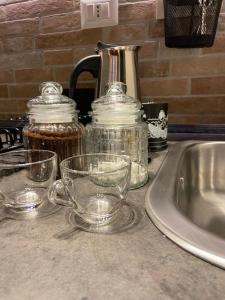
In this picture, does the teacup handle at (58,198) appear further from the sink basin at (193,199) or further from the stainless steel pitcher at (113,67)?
the stainless steel pitcher at (113,67)

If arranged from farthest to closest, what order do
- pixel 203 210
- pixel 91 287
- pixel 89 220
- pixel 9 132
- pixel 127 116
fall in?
pixel 9 132 → pixel 203 210 → pixel 127 116 → pixel 89 220 → pixel 91 287

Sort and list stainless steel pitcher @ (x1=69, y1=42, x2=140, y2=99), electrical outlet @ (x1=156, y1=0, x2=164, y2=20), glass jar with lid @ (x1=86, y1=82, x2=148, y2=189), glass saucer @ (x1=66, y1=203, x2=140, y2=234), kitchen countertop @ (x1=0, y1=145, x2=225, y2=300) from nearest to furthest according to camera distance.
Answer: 1. kitchen countertop @ (x1=0, y1=145, x2=225, y2=300)
2. glass saucer @ (x1=66, y1=203, x2=140, y2=234)
3. glass jar with lid @ (x1=86, y1=82, x2=148, y2=189)
4. stainless steel pitcher @ (x1=69, y1=42, x2=140, y2=99)
5. electrical outlet @ (x1=156, y1=0, x2=164, y2=20)

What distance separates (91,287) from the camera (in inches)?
9.7

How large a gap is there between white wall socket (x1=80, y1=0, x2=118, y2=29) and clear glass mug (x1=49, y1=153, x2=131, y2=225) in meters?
0.68

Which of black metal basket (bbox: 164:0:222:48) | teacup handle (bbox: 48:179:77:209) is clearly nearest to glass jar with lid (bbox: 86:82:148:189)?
teacup handle (bbox: 48:179:77:209)

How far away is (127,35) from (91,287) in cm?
90

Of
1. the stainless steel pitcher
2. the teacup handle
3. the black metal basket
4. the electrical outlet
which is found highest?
the electrical outlet

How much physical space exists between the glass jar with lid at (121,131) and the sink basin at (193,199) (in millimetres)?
44

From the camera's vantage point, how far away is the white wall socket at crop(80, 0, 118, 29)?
95 centimetres

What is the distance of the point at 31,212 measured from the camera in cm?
42

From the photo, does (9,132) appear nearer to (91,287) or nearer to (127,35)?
(127,35)

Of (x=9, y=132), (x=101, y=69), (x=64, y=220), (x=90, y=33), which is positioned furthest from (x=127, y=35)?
(x=64, y=220)

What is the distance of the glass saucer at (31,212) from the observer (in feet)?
1.32

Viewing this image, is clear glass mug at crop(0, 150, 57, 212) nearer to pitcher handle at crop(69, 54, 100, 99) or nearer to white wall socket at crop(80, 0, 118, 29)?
pitcher handle at crop(69, 54, 100, 99)
